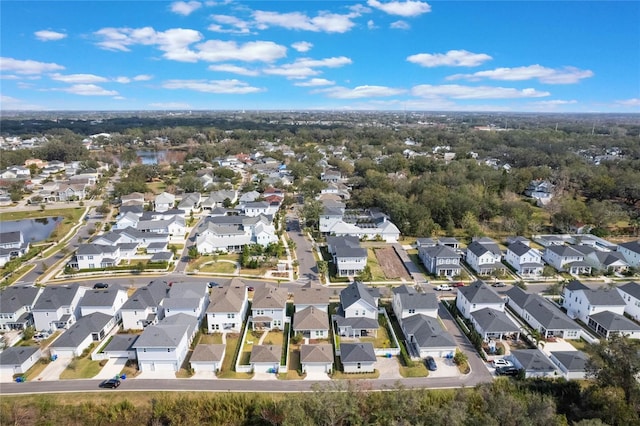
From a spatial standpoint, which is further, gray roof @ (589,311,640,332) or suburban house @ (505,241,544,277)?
suburban house @ (505,241,544,277)

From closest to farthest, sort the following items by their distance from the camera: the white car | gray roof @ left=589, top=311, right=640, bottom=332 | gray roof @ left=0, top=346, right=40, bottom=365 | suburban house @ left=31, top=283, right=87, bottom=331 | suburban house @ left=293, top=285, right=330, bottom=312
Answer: gray roof @ left=0, top=346, right=40, bottom=365 < the white car < gray roof @ left=589, top=311, right=640, bottom=332 < suburban house @ left=31, top=283, right=87, bottom=331 < suburban house @ left=293, top=285, right=330, bottom=312

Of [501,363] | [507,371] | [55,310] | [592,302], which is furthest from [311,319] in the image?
[592,302]

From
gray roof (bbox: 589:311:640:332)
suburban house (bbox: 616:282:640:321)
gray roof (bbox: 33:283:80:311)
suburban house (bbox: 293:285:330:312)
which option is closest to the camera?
gray roof (bbox: 589:311:640:332)

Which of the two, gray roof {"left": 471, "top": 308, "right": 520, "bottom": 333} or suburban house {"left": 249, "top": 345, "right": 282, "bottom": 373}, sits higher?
gray roof {"left": 471, "top": 308, "right": 520, "bottom": 333}

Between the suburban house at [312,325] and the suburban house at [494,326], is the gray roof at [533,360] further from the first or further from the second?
the suburban house at [312,325]

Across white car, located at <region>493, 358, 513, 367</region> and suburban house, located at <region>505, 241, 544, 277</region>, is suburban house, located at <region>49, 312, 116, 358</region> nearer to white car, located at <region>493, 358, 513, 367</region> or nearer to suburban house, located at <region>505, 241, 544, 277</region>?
white car, located at <region>493, 358, 513, 367</region>

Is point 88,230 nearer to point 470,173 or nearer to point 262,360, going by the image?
point 262,360

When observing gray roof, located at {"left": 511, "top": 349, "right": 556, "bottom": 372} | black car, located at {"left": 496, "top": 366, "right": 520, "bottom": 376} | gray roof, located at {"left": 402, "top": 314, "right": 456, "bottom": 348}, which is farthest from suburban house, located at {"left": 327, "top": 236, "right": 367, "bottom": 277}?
black car, located at {"left": 496, "top": 366, "right": 520, "bottom": 376}

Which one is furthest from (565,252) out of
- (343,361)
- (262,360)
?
(262,360)
